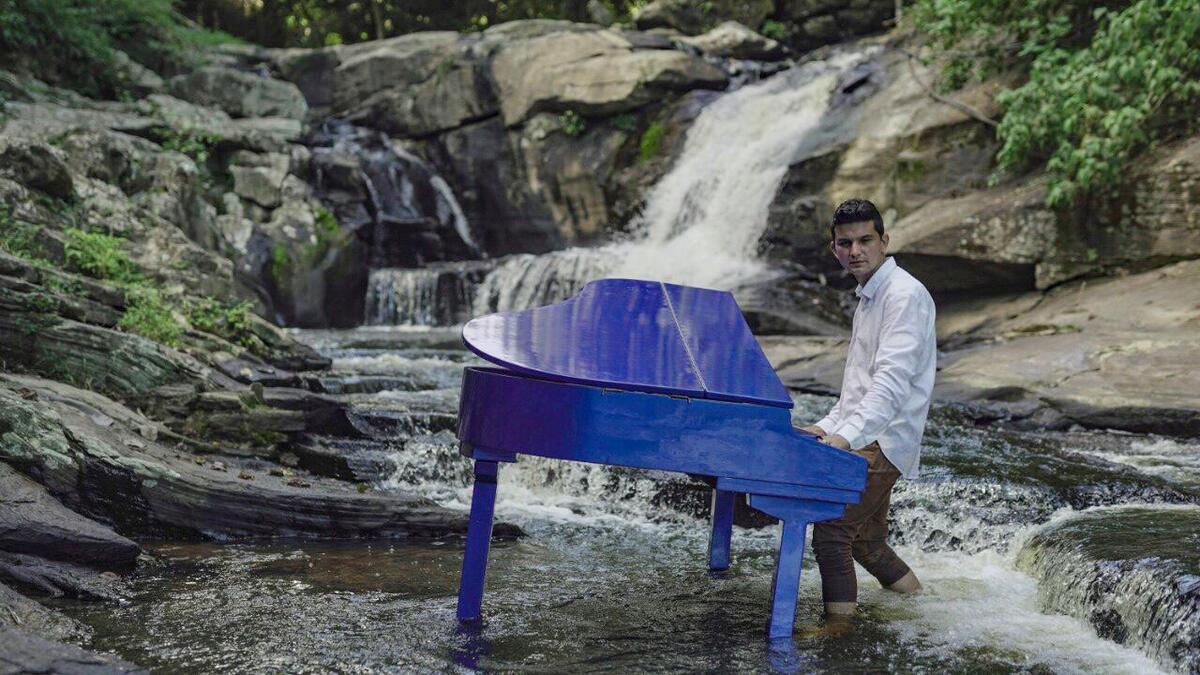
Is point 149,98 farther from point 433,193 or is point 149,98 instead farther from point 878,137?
point 878,137

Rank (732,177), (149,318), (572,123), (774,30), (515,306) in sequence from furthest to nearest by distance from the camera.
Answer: (774,30), (572,123), (732,177), (515,306), (149,318)

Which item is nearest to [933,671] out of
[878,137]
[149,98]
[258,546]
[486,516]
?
[486,516]

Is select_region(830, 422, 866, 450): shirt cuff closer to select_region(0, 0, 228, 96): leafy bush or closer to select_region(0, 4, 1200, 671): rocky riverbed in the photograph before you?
select_region(0, 4, 1200, 671): rocky riverbed

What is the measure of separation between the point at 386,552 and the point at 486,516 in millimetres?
1681

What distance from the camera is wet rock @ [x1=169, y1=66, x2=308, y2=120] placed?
19.8 metres

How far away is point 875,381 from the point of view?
13.1ft

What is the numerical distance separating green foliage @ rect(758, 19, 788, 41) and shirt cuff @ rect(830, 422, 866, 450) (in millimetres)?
20574

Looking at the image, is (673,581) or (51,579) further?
(673,581)

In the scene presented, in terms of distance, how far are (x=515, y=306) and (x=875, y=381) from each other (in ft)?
41.2

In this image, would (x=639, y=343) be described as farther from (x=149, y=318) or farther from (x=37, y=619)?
(x=149, y=318)

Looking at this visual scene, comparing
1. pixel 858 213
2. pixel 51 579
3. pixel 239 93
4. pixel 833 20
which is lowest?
pixel 51 579

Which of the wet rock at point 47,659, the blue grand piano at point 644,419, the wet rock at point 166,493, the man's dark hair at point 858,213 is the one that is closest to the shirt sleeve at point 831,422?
the blue grand piano at point 644,419

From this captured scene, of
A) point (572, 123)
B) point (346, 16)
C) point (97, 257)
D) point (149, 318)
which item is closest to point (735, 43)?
point (572, 123)

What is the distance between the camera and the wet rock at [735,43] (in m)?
21.6
